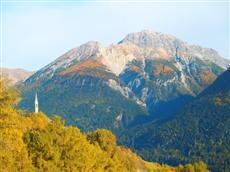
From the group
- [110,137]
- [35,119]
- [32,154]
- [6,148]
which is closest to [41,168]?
[32,154]

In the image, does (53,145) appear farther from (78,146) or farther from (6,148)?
(6,148)

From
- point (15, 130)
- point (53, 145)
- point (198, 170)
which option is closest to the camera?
point (15, 130)

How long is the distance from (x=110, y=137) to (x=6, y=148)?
68.8 meters

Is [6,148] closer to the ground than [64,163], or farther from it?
farther from it

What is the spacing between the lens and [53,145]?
98.3 m

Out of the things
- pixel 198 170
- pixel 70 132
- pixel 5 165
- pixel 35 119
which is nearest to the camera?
pixel 5 165

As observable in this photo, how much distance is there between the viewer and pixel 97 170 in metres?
110

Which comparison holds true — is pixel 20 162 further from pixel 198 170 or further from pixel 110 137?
pixel 198 170

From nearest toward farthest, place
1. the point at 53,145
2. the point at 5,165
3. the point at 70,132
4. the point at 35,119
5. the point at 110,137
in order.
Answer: the point at 5,165
the point at 53,145
the point at 70,132
the point at 35,119
the point at 110,137

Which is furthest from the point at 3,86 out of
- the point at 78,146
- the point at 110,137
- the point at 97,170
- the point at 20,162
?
the point at 110,137

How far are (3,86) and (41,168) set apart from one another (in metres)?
15.1

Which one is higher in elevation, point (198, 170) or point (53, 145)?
point (53, 145)

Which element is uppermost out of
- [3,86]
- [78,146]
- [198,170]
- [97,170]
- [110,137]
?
[3,86]

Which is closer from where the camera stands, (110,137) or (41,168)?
(41,168)
